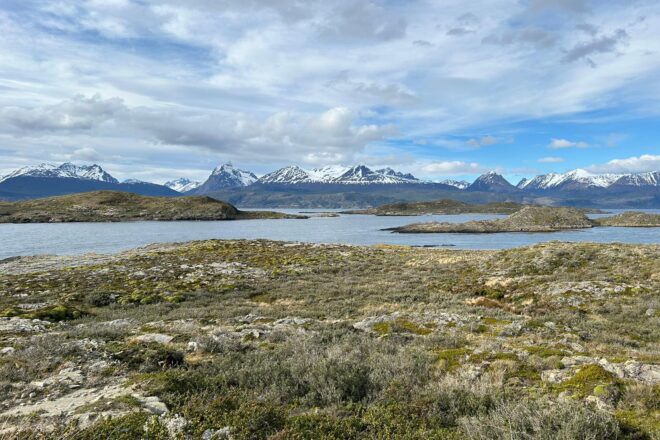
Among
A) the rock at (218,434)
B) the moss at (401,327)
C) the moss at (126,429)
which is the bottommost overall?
the moss at (401,327)

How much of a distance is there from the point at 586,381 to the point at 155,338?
13.8 m

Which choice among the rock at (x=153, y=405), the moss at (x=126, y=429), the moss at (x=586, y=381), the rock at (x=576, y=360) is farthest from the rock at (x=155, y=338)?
the rock at (x=576, y=360)

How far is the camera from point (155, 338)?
14.4 metres

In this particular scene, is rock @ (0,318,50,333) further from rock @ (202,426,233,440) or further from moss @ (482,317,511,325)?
moss @ (482,317,511,325)

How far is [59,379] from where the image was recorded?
947 centimetres

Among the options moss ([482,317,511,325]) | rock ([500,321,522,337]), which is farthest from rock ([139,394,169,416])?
moss ([482,317,511,325])

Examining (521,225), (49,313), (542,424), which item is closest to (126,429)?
(542,424)

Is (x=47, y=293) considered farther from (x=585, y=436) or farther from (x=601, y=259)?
(x=601, y=259)

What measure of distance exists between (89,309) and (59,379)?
608 inches

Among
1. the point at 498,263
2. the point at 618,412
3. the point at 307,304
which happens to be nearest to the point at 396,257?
the point at 498,263

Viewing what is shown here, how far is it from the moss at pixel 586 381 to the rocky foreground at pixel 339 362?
0.15 ft

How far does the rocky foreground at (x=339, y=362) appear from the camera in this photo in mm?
6898

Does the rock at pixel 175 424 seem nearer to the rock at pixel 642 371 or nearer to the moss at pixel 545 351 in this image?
the moss at pixel 545 351

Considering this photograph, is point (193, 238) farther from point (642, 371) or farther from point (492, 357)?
point (642, 371)
